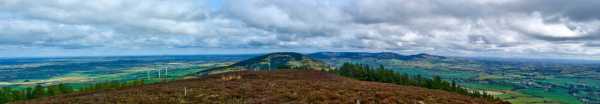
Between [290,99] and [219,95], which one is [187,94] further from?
[290,99]

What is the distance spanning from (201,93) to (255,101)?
761 centimetres

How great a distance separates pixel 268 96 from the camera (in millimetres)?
28125

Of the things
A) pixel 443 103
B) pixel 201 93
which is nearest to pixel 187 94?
pixel 201 93

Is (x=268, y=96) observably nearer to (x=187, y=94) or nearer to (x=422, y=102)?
(x=187, y=94)

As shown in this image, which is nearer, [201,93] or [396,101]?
[396,101]

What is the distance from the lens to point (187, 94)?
30797 mm

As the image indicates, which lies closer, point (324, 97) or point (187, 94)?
point (324, 97)

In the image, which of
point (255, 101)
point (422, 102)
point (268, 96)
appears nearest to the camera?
point (422, 102)

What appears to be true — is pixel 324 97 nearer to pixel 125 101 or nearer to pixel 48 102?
pixel 125 101

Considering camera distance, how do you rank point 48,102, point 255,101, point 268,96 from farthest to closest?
1. point 48,102
2. point 268,96
3. point 255,101

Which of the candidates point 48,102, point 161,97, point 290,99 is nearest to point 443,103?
point 290,99

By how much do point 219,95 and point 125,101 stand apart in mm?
6685

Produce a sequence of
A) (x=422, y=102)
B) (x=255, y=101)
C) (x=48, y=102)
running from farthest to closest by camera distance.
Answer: (x=48, y=102), (x=255, y=101), (x=422, y=102)

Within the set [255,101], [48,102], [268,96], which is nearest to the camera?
[255,101]
